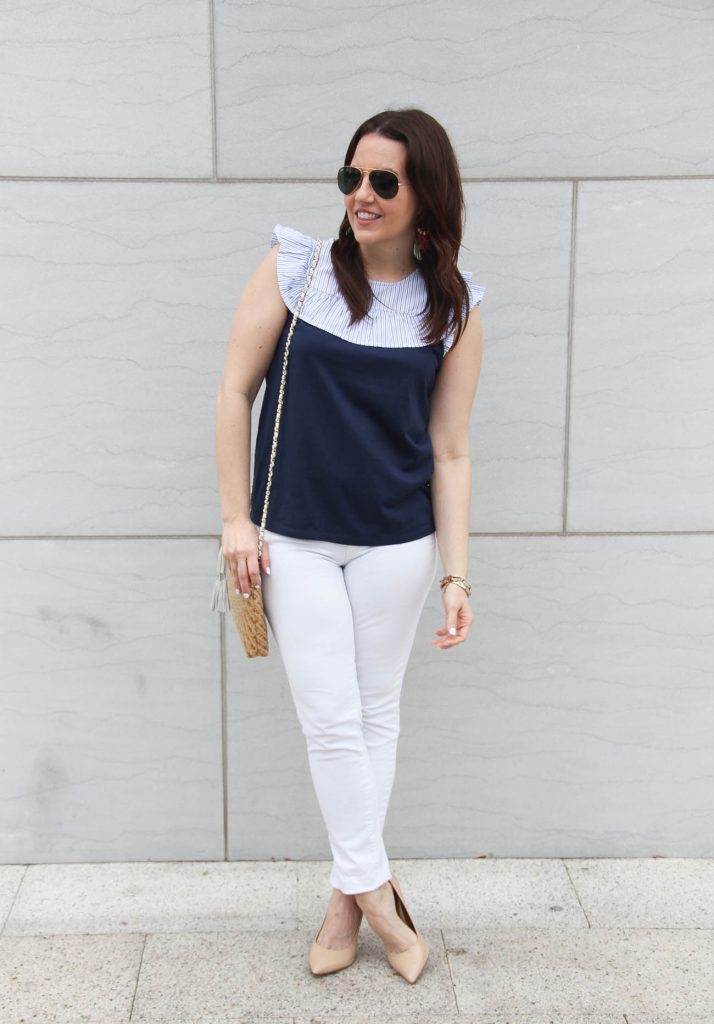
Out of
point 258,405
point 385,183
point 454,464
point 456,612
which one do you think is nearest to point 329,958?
point 456,612

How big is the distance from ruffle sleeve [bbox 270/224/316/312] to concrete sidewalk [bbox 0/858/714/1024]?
174cm

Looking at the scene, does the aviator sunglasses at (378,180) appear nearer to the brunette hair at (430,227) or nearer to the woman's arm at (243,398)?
the brunette hair at (430,227)

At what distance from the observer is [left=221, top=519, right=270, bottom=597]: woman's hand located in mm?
2549

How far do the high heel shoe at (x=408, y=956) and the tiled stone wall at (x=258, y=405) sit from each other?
0.63m

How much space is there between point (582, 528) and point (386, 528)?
97cm

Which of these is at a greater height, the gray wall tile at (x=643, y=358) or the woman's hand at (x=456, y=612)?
the gray wall tile at (x=643, y=358)

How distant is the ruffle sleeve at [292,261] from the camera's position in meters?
2.51

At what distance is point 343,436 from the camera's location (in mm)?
2520

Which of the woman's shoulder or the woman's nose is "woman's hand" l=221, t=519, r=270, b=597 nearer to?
the woman's shoulder

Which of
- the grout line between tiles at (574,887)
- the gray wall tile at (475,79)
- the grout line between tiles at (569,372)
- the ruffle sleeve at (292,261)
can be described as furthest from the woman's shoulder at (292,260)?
the grout line between tiles at (574,887)

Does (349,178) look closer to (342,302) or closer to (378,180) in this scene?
(378,180)

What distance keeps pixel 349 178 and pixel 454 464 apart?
758mm

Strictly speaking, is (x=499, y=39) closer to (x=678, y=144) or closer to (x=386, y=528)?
(x=678, y=144)

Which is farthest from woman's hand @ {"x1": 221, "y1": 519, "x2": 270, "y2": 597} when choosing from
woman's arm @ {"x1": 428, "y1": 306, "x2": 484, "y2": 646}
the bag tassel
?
woman's arm @ {"x1": 428, "y1": 306, "x2": 484, "y2": 646}
